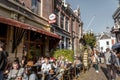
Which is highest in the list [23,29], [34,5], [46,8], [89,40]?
[46,8]

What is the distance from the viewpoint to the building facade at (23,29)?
34.3 feet

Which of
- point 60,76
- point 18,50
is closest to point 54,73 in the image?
point 60,76

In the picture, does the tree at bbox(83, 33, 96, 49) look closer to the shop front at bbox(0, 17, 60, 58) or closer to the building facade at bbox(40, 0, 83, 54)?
the building facade at bbox(40, 0, 83, 54)

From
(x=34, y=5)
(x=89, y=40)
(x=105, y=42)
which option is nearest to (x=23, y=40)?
(x=34, y=5)

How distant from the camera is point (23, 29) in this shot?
1160cm

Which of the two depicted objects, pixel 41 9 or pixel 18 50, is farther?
pixel 41 9

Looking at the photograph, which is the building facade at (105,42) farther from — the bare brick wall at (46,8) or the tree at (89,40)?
the bare brick wall at (46,8)

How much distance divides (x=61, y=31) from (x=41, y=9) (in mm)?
5219

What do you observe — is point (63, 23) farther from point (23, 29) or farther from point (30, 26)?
point (30, 26)

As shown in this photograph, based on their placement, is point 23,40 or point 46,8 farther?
point 46,8

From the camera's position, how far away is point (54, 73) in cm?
1007

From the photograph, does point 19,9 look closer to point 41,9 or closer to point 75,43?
point 41,9

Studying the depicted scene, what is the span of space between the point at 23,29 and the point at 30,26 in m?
0.94

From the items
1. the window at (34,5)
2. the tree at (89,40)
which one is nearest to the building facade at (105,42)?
the tree at (89,40)
